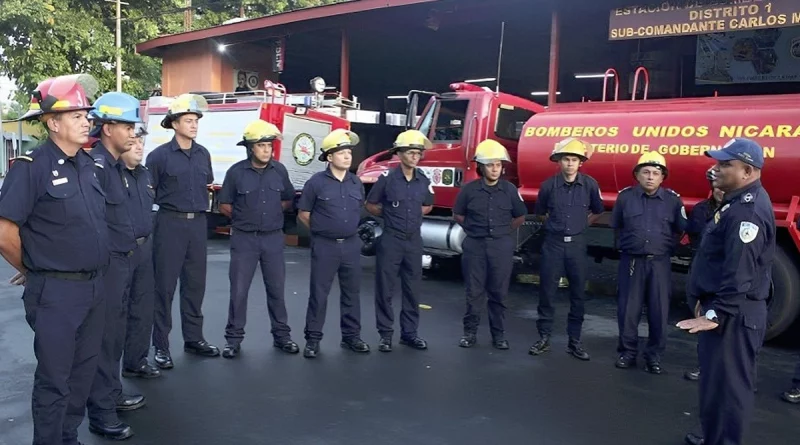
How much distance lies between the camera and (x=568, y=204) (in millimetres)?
5684

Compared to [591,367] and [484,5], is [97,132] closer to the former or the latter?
[591,367]

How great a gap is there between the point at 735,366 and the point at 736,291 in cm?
41

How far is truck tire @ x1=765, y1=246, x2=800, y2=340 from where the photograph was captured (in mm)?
5969

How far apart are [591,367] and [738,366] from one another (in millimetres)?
2013

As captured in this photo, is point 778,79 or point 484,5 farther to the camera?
point 484,5

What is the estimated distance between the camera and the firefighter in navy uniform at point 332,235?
18.1 feet

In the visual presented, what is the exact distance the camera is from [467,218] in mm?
5977

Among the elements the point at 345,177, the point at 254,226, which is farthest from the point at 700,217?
the point at 254,226

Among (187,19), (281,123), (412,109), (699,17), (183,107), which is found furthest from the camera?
(187,19)

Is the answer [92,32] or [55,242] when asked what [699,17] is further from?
[92,32]

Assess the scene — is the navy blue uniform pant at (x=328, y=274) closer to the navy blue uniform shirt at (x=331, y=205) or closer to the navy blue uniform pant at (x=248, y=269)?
the navy blue uniform shirt at (x=331, y=205)

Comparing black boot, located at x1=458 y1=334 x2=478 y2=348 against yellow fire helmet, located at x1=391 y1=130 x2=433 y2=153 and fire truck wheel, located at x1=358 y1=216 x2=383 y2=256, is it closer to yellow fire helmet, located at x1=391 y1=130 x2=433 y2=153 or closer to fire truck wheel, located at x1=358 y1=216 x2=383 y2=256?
yellow fire helmet, located at x1=391 y1=130 x2=433 y2=153

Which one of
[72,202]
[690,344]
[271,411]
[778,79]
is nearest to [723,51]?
[778,79]

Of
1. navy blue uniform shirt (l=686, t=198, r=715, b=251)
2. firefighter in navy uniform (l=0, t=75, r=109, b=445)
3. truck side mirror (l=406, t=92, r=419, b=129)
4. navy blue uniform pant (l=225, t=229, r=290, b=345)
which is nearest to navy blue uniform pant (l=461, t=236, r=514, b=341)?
navy blue uniform shirt (l=686, t=198, r=715, b=251)
